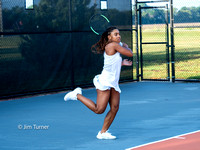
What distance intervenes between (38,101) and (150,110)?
3039 millimetres

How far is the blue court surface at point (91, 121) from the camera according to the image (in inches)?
304

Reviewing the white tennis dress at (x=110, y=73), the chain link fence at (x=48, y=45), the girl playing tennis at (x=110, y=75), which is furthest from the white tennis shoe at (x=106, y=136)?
the chain link fence at (x=48, y=45)

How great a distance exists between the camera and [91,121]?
936 centimetres

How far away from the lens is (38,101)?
39.8 feet

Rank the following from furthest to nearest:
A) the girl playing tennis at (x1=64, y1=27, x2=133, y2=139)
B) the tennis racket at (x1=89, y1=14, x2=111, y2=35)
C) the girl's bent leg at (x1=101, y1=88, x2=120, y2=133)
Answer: the tennis racket at (x1=89, y1=14, x2=111, y2=35) < the girl's bent leg at (x1=101, y1=88, x2=120, y2=133) < the girl playing tennis at (x1=64, y1=27, x2=133, y2=139)

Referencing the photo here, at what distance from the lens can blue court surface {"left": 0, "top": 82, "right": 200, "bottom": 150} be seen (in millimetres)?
7723

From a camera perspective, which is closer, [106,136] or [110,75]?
[110,75]

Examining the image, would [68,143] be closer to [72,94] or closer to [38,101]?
[72,94]

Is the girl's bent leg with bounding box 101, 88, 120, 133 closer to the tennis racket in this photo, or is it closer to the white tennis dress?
the white tennis dress

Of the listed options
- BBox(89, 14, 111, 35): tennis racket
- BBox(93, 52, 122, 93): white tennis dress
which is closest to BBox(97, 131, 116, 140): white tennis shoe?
BBox(93, 52, 122, 93): white tennis dress

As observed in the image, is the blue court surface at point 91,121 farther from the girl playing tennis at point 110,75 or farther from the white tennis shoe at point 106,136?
the girl playing tennis at point 110,75

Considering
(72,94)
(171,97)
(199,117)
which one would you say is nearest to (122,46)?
(72,94)

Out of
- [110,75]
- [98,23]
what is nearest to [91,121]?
[110,75]

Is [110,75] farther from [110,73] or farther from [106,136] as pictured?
[106,136]
